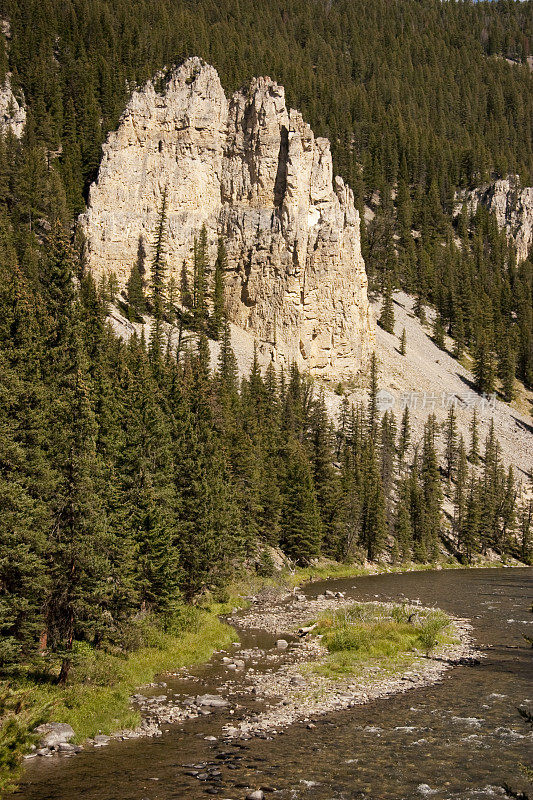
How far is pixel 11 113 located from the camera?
388 feet

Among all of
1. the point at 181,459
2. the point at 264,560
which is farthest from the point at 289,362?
the point at 181,459

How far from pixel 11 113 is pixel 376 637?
125 meters

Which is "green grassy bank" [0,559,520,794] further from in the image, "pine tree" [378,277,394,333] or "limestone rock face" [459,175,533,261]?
"limestone rock face" [459,175,533,261]

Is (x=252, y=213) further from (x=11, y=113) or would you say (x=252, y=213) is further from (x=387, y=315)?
(x=11, y=113)

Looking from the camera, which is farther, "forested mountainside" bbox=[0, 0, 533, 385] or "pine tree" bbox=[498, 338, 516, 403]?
"pine tree" bbox=[498, 338, 516, 403]

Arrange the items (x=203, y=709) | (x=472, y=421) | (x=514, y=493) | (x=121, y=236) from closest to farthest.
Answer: (x=203, y=709)
(x=514, y=493)
(x=121, y=236)
(x=472, y=421)

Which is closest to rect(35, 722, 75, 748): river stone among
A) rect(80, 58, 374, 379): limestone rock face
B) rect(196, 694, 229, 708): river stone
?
rect(196, 694, 229, 708): river stone

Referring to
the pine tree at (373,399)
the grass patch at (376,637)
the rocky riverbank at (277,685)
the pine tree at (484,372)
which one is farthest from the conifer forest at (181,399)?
the grass patch at (376,637)

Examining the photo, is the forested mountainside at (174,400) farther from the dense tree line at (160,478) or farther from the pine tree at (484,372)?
the pine tree at (484,372)

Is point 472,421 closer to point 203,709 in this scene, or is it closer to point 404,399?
point 404,399

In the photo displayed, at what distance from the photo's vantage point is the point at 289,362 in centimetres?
10625

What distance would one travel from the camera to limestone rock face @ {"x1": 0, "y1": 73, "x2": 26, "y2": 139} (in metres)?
117

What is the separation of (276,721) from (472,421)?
102 meters

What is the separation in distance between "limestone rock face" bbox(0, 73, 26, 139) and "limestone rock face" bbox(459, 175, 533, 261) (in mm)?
137433
